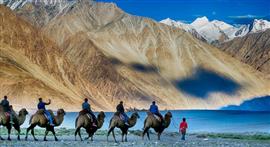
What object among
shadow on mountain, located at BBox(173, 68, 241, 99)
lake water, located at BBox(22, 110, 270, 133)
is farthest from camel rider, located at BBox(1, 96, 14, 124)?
shadow on mountain, located at BBox(173, 68, 241, 99)

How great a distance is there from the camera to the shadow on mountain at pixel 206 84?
18502cm

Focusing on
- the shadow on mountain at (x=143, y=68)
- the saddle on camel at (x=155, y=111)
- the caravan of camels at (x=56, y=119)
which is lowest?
the caravan of camels at (x=56, y=119)

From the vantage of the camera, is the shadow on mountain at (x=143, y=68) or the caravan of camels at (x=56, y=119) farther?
the shadow on mountain at (x=143, y=68)

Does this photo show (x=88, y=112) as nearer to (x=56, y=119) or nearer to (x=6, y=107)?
(x=56, y=119)

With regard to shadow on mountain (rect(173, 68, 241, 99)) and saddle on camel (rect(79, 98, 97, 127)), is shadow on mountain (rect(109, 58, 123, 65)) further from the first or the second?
Answer: saddle on camel (rect(79, 98, 97, 127))

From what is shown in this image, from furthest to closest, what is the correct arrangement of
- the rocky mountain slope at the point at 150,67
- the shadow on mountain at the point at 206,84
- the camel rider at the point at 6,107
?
the shadow on mountain at the point at 206,84
the rocky mountain slope at the point at 150,67
the camel rider at the point at 6,107

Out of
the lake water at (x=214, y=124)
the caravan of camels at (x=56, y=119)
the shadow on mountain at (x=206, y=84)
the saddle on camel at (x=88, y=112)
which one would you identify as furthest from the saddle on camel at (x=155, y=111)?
the shadow on mountain at (x=206, y=84)

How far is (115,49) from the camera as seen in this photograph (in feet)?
620

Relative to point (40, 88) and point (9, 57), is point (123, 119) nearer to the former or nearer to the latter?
point (40, 88)

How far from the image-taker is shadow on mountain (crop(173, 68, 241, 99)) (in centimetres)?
18502

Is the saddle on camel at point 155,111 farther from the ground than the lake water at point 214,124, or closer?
closer

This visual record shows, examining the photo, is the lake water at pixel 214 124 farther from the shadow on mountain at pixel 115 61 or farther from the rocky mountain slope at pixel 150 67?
the shadow on mountain at pixel 115 61

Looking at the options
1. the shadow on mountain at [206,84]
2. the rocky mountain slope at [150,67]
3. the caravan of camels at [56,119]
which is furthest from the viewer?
the shadow on mountain at [206,84]

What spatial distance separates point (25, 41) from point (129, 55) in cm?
6638
